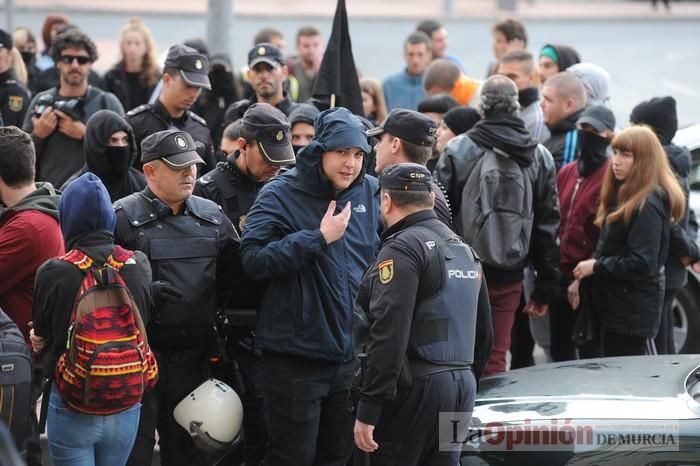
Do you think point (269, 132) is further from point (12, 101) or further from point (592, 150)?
point (12, 101)

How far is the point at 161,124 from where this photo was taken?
7566 millimetres

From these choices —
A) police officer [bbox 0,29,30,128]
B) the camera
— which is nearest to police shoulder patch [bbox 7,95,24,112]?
police officer [bbox 0,29,30,128]

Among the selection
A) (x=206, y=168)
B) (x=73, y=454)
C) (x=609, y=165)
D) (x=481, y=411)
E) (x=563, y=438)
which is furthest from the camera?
(x=206, y=168)

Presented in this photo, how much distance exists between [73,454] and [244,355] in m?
1.36

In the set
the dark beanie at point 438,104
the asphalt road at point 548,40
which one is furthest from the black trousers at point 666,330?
the asphalt road at point 548,40

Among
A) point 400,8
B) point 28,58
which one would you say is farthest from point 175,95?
point 400,8

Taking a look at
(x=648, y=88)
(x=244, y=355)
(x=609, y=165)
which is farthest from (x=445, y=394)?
(x=648, y=88)

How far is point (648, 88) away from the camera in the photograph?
21000 millimetres

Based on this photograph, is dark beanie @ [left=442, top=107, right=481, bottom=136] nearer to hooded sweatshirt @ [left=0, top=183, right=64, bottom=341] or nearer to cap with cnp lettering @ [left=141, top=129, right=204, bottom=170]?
cap with cnp lettering @ [left=141, top=129, right=204, bottom=170]

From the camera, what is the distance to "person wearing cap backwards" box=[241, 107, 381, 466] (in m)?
5.29

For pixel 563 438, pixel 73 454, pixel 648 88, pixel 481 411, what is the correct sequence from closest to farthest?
pixel 73 454
pixel 563 438
pixel 481 411
pixel 648 88

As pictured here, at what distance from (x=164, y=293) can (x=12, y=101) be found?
13.5 feet

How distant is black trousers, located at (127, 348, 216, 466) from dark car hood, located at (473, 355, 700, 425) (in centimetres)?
138

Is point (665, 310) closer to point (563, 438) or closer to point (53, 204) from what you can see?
point (563, 438)
